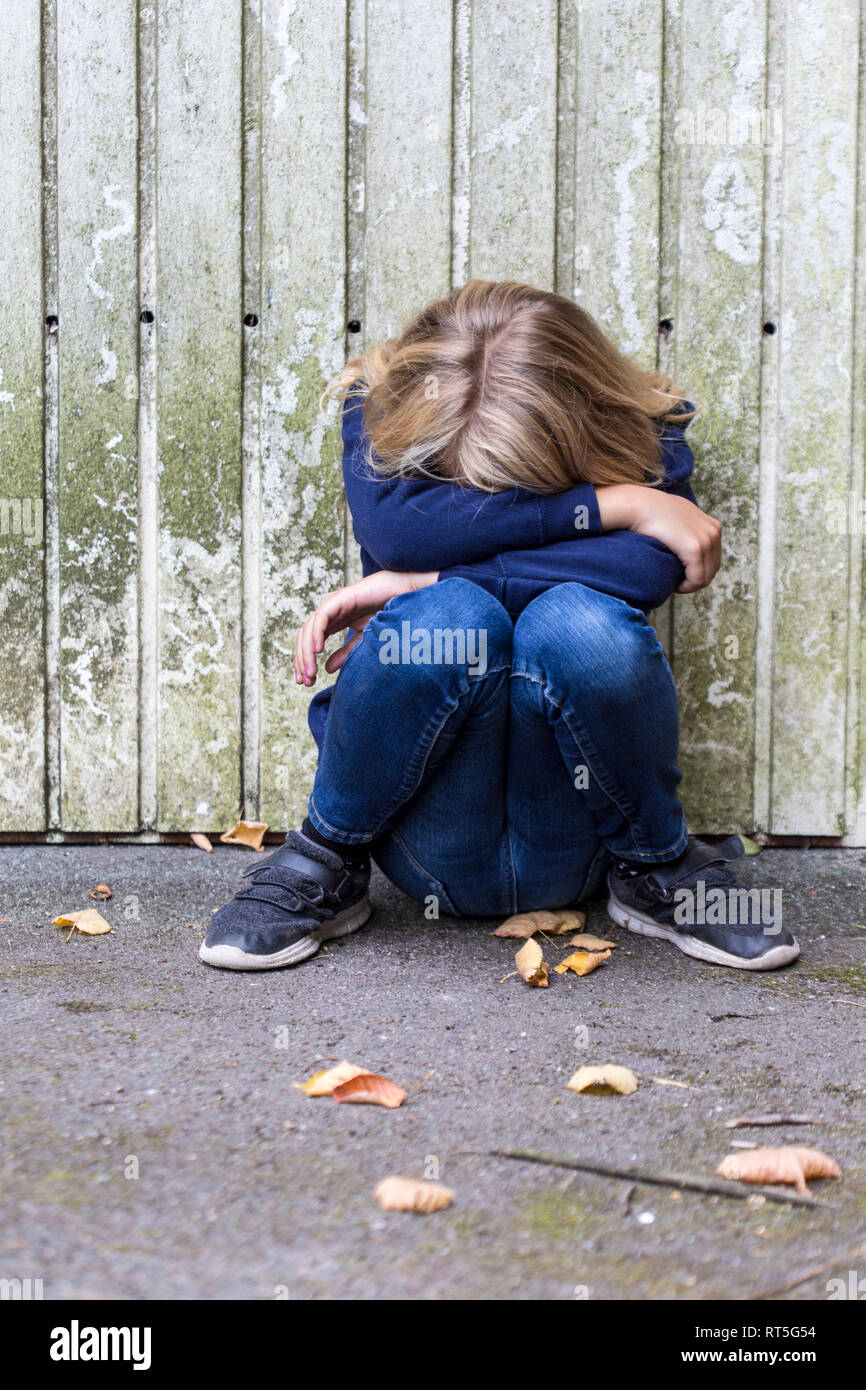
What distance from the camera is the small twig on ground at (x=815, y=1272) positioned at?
857 mm

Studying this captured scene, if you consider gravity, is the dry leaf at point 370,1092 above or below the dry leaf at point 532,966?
below

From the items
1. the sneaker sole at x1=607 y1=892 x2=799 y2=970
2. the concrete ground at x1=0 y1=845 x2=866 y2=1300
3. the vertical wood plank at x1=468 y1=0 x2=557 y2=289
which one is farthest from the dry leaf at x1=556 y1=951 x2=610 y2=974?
the vertical wood plank at x1=468 y1=0 x2=557 y2=289

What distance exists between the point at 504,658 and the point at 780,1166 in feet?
2.44

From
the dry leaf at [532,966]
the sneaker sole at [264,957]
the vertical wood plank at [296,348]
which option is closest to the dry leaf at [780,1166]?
the dry leaf at [532,966]

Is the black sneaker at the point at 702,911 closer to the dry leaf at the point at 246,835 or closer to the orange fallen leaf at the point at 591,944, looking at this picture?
the orange fallen leaf at the point at 591,944

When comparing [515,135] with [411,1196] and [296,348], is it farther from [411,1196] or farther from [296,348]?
[411,1196]

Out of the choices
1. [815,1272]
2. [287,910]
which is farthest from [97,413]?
[815,1272]

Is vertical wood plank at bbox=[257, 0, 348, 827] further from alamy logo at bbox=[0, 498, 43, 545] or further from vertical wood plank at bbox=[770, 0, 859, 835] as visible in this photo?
vertical wood plank at bbox=[770, 0, 859, 835]

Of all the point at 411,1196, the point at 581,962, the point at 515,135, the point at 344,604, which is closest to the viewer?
the point at 411,1196

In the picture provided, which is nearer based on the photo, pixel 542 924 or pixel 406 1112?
pixel 406 1112

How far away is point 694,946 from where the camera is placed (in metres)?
1.65

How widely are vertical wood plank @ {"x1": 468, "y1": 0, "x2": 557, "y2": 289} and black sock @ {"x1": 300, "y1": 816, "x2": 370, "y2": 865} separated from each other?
1167mm

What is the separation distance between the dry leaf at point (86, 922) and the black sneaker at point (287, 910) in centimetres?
26
